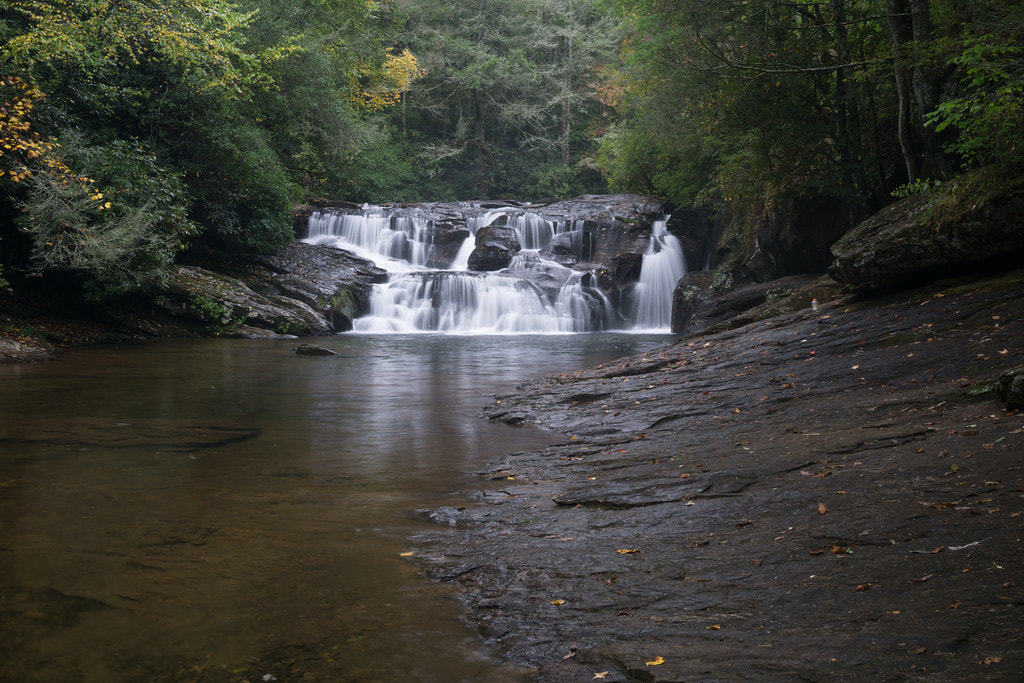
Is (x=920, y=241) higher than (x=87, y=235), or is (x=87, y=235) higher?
(x=87, y=235)

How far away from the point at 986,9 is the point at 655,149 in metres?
20.9

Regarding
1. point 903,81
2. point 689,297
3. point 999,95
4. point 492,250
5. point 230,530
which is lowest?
point 230,530

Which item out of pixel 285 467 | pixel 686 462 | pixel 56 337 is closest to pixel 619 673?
pixel 686 462

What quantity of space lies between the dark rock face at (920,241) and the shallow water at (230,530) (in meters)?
5.72

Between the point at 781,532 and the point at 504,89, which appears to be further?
the point at 504,89

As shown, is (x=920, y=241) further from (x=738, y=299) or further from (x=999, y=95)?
(x=738, y=299)

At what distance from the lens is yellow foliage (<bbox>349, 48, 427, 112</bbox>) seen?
4070 cm

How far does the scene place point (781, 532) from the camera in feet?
14.0

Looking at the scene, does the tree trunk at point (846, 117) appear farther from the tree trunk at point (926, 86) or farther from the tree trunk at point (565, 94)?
the tree trunk at point (565, 94)

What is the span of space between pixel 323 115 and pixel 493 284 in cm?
851

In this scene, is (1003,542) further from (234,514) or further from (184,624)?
(234,514)

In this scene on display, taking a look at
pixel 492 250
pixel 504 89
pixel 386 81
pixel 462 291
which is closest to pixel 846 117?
pixel 462 291

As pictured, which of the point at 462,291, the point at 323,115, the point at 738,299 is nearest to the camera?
the point at 738,299

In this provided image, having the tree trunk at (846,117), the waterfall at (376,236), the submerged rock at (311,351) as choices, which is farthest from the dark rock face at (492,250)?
the tree trunk at (846,117)
